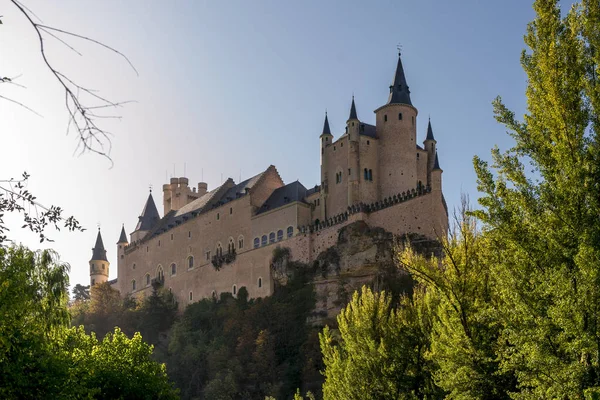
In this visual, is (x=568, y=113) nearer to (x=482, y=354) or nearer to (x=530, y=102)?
(x=530, y=102)

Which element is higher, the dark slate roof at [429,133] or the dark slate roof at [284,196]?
the dark slate roof at [429,133]

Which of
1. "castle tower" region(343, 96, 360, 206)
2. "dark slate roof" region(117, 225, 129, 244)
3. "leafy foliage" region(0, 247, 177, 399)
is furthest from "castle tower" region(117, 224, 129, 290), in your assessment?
"leafy foliage" region(0, 247, 177, 399)

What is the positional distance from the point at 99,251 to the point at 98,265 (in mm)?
2054

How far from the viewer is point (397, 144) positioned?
67.3 meters

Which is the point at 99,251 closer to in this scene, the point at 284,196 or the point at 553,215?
the point at 284,196

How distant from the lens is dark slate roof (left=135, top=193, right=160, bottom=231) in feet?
322

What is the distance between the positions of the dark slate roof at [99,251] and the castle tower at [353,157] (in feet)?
177

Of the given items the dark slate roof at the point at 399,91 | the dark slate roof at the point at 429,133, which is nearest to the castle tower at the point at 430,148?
the dark slate roof at the point at 429,133

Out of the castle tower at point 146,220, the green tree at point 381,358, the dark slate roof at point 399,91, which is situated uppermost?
the dark slate roof at point 399,91

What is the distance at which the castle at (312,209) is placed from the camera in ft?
214

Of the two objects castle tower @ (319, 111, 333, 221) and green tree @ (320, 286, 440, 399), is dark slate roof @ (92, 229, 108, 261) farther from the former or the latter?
green tree @ (320, 286, 440, 399)

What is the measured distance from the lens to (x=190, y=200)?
9806 cm

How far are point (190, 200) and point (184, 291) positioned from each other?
17528 millimetres

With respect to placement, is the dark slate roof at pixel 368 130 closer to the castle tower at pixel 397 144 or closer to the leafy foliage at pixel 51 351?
the castle tower at pixel 397 144
